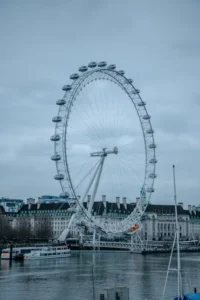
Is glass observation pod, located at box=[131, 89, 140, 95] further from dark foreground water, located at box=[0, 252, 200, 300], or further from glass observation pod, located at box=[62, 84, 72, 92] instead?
dark foreground water, located at box=[0, 252, 200, 300]

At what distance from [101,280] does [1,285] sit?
18.8ft

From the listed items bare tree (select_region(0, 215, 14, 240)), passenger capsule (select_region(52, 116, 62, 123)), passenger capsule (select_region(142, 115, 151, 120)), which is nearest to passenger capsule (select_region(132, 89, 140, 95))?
passenger capsule (select_region(142, 115, 151, 120))

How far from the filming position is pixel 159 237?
95.2 meters

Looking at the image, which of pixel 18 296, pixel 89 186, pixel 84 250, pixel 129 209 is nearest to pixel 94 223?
pixel 89 186

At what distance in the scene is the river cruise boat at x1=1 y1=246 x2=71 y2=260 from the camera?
4709 cm

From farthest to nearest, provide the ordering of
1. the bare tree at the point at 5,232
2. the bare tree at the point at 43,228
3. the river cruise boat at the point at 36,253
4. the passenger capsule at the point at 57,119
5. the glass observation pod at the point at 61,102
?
1. the bare tree at the point at 43,228
2. the bare tree at the point at 5,232
3. the river cruise boat at the point at 36,253
4. the glass observation pod at the point at 61,102
5. the passenger capsule at the point at 57,119

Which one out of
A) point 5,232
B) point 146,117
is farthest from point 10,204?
point 146,117

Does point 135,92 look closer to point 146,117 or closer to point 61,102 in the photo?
point 146,117

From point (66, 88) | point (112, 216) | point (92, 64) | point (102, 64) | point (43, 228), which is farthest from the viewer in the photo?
point (112, 216)

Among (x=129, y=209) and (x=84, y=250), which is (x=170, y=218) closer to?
(x=129, y=209)

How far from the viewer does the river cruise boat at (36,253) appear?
155 feet

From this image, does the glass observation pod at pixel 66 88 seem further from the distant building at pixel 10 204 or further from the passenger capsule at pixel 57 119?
the distant building at pixel 10 204

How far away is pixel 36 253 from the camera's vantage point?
160 ft

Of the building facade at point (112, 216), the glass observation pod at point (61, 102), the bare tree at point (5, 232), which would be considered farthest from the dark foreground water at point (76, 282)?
the building facade at point (112, 216)
